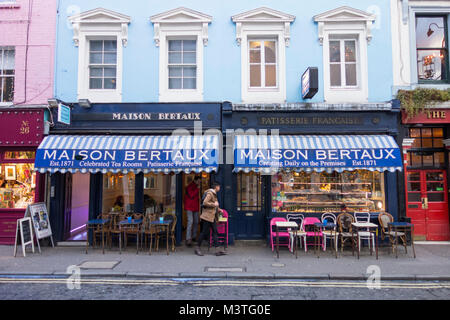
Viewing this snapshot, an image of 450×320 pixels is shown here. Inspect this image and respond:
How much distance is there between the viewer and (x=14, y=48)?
10.4m

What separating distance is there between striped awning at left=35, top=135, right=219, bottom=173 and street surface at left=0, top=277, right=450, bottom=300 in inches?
125

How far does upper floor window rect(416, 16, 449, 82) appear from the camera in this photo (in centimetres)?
1041

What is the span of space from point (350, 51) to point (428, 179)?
508 cm

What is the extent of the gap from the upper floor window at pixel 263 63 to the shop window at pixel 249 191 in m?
3.06

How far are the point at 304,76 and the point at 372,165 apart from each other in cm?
337

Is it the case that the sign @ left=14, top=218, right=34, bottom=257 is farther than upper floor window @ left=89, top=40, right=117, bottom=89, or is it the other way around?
upper floor window @ left=89, top=40, right=117, bottom=89

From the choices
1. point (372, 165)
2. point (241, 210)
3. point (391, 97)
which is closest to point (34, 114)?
point (241, 210)

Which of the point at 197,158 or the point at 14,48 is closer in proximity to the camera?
the point at 197,158

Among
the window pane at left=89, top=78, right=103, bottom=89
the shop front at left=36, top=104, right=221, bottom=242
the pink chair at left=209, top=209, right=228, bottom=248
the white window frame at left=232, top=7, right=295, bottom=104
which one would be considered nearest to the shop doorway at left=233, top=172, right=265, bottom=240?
the pink chair at left=209, top=209, right=228, bottom=248

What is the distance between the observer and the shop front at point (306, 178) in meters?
9.55

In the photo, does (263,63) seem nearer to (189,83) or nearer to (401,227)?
(189,83)

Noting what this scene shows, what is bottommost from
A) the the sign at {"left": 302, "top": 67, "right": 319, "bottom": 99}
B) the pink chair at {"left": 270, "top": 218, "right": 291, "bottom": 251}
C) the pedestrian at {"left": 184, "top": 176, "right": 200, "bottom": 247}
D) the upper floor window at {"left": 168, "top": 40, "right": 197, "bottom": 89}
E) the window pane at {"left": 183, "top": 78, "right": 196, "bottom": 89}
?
the pink chair at {"left": 270, "top": 218, "right": 291, "bottom": 251}

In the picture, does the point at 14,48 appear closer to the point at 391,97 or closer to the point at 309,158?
the point at 309,158

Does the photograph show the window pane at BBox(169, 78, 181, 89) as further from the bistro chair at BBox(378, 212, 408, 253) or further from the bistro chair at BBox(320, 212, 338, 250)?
the bistro chair at BBox(378, 212, 408, 253)
